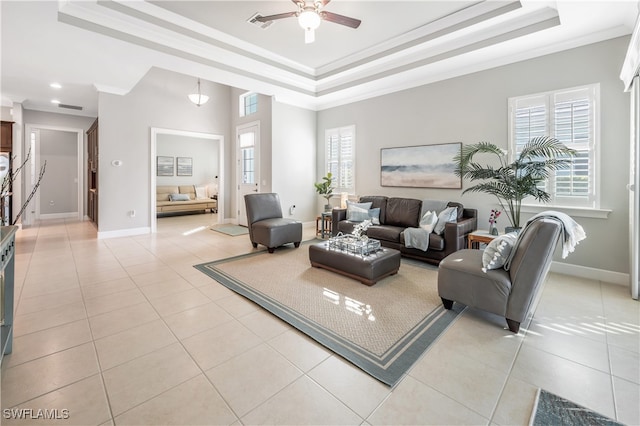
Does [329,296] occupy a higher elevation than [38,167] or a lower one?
lower

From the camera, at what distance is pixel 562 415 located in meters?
1.54

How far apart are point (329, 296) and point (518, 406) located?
5.80ft

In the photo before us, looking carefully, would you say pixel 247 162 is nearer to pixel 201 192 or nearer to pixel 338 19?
pixel 201 192

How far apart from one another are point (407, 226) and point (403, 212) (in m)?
0.27

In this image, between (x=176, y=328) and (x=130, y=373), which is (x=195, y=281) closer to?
(x=176, y=328)

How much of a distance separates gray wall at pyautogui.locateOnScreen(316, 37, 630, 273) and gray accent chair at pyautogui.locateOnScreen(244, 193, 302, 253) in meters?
2.03

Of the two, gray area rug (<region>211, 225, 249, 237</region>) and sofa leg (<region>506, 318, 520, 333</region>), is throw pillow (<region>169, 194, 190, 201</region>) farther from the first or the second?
sofa leg (<region>506, 318, 520, 333</region>)

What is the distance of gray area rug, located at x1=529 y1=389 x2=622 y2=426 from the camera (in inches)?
58.9

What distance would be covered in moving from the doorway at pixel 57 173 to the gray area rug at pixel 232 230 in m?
4.39

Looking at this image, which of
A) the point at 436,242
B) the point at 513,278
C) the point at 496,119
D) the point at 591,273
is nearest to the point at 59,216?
the point at 436,242

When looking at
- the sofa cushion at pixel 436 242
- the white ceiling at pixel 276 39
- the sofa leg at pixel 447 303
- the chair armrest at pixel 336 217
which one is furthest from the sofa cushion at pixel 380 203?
the sofa leg at pixel 447 303

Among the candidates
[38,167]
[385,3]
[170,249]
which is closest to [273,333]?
[170,249]

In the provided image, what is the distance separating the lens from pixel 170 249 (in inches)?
198

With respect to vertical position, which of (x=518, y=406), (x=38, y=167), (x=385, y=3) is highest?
(x=385, y=3)
